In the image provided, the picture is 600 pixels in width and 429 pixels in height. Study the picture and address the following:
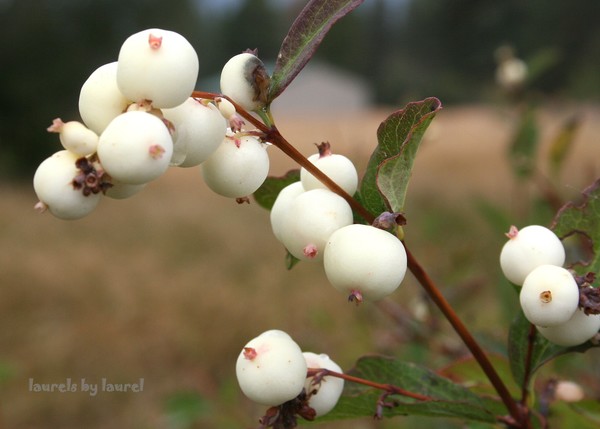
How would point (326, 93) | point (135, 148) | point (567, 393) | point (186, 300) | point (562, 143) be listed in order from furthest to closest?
point (326, 93)
point (186, 300)
point (562, 143)
point (567, 393)
point (135, 148)

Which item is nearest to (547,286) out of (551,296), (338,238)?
(551,296)

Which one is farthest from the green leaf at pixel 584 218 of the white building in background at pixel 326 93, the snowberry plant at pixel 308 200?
the white building in background at pixel 326 93

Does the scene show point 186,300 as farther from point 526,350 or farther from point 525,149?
point 526,350

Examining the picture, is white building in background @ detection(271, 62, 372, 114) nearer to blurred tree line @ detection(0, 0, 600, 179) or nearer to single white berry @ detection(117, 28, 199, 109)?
blurred tree line @ detection(0, 0, 600, 179)

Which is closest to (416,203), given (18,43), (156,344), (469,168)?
(469,168)

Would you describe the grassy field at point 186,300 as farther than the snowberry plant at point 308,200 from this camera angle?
Yes

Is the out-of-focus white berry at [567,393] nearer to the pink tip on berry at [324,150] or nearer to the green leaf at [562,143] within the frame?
the pink tip on berry at [324,150]
